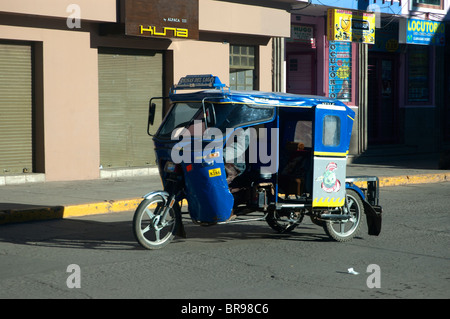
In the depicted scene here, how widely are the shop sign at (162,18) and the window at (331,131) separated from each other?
7151 mm

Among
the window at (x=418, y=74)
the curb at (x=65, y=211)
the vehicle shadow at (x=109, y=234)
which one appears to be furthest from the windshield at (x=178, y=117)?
the window at (x=418, y=74)

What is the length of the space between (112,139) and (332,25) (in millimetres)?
6881

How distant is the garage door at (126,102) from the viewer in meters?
15.7

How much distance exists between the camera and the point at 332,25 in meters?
19.0

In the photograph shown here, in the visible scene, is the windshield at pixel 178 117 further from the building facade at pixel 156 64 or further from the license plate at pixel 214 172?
the building facade at pixel 156 64

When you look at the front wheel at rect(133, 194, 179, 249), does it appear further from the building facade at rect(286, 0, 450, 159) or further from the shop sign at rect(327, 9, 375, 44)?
the shop sign at rect(327, 9, 375, 44)

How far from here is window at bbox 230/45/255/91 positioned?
59.1ft

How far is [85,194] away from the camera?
12469mm

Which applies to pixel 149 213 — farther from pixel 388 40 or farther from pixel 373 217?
pixel 388 40

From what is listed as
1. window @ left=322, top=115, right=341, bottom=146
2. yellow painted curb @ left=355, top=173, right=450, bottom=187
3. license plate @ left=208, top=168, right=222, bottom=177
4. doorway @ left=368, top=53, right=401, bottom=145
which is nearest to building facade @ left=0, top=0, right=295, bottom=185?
yellow painted curb @ left=355, top=173, right=450, bottom=187

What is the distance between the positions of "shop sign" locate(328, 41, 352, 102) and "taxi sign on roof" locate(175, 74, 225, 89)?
12108 mm

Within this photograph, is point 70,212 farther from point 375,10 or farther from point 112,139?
point 375,10

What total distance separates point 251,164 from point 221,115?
3.38ft

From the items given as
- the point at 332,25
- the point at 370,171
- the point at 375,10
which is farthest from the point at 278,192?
the point at 375,10
